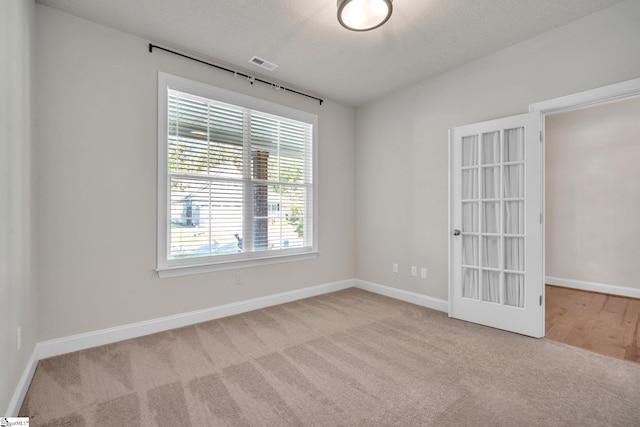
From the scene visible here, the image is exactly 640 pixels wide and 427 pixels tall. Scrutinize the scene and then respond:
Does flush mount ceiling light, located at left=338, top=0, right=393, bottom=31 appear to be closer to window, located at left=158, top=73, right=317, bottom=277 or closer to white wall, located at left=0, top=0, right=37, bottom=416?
window, located at left=158, top=73, right=317, bottom=277

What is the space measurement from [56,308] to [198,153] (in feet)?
5.99

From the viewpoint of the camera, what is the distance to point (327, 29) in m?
2.62

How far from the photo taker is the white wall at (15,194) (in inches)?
61.4

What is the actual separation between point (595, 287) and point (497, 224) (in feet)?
9.18

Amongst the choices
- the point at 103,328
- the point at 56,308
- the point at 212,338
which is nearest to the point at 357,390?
the point at 212,338

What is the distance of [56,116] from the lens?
2385 millimetres

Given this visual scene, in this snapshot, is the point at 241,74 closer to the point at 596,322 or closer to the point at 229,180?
the point at 229,180

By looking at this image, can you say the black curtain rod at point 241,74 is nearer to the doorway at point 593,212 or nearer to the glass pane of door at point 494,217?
the glass pane of door at point 494,217

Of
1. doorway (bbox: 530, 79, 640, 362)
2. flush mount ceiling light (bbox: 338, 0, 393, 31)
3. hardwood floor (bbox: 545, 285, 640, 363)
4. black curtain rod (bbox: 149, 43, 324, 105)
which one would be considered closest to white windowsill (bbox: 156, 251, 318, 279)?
black curtain rod (bbox: 149, 43, 324, 105)

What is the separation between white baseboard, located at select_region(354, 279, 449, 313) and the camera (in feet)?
11.4

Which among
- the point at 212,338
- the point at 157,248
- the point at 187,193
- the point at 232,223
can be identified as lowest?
the point at 212,338

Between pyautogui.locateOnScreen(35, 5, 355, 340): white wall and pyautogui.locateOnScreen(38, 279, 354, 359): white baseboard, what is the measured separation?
6 centimetres

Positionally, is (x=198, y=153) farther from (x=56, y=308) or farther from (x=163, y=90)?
(x=56, y=308)

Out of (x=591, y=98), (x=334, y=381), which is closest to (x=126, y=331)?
(x=334, y=381)
